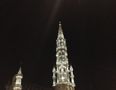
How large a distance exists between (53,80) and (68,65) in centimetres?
814

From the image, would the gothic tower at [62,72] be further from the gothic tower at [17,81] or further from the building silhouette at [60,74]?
the gothic tower at [17,81]

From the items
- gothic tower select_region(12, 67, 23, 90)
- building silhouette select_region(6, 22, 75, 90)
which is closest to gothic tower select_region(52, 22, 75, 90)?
building silhouette select_region(6, 22, 75, 90)

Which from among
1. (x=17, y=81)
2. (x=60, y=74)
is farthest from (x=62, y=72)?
(x=17, y=81)

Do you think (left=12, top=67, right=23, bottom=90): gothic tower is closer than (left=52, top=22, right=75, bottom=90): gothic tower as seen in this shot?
No

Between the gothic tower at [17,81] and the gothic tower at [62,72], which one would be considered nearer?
the gothic tower at [62,72]

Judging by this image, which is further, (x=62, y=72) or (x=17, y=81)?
(x=17, y=81)

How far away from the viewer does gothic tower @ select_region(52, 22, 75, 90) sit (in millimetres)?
68562

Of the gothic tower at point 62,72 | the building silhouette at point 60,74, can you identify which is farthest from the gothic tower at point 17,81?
the gothic tower at point 62,72

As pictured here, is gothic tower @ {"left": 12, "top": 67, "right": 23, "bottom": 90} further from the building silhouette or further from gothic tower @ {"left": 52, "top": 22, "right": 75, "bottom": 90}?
gothic tower @ {"left": 52, "top": 22, "right": 75, "bottom": 90}

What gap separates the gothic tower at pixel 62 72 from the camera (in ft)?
225

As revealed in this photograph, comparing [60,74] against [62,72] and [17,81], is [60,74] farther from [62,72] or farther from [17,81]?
[17,81]

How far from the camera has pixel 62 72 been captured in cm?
6988

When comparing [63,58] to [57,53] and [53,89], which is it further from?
[53,89]

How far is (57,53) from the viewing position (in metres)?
75.4
